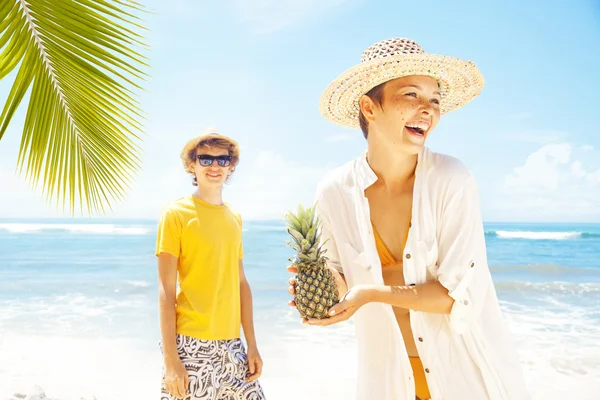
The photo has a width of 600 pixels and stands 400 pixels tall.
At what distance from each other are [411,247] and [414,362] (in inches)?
23.9

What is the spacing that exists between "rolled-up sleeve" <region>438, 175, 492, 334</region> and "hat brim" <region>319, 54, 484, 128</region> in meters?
0.59

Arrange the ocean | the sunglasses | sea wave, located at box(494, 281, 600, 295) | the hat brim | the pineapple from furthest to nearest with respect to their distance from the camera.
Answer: sea wave, located at box(494, 281, 600, 295) → the ocean → the sunglasses → the hat brim → the pineapple

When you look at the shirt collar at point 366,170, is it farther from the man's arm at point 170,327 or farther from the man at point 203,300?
the man's arm at point 170,327

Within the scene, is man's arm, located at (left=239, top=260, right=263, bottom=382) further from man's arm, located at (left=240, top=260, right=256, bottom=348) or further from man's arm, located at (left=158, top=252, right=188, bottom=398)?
man's arm, located at (left=158, top=252, right=188, bottom=398)

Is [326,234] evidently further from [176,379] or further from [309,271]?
[176,379]

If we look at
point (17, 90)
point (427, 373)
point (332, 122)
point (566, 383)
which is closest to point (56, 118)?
point (17, 90)

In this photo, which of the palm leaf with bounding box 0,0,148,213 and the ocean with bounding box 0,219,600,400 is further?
the ocean with bounding box 0,219,600,400

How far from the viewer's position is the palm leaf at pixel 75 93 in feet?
8.78

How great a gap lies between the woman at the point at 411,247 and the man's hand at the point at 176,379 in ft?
3.85

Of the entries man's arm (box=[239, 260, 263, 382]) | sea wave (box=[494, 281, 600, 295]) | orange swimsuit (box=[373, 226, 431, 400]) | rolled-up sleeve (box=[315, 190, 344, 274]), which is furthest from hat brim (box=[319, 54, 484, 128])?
sea wave (box=[494, 281, 600, 295])

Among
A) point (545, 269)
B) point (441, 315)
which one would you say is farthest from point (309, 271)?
point (545, 269)

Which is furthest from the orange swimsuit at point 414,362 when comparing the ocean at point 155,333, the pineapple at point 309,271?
the ocean at point 155,333

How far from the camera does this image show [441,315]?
242 centimetres

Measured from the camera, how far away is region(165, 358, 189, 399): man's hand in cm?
320
